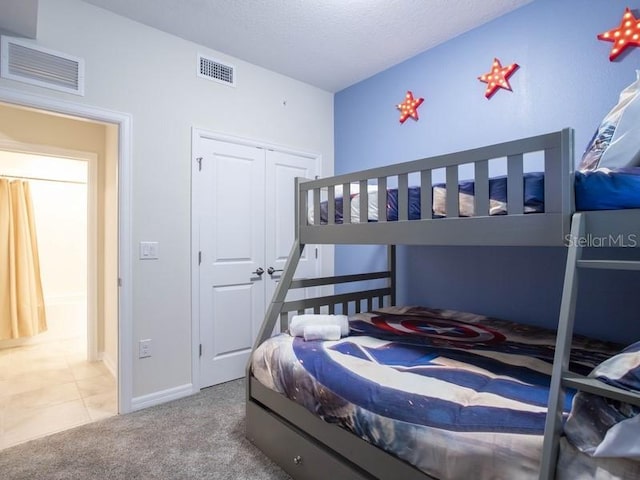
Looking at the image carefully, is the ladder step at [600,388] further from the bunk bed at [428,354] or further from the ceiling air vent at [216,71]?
the ceiling air vent at [216,71]

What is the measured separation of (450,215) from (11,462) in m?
2.38

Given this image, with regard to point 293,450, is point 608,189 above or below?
above

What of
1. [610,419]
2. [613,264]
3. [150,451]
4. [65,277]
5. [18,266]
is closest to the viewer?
[610,419]

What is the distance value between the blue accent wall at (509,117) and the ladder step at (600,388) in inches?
48.9

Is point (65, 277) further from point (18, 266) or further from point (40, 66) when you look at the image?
point (40, 66)

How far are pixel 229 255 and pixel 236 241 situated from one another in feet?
0.41

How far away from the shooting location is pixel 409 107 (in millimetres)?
2773

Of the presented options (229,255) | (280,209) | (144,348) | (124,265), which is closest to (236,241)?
(229,255)

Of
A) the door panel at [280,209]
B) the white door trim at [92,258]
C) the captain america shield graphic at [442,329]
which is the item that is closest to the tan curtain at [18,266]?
the white door trim at [92,258]

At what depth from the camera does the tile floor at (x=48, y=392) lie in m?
2.05

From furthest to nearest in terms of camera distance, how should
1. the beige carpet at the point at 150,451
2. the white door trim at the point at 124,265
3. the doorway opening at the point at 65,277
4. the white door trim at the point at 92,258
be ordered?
the white door trim at the point at 92,258 < the doorway opening at the point at 65,277 < the white door trim at the point at 124,265 < the beige carpet at the point at 150,451

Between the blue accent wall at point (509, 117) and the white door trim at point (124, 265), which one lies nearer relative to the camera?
the blue accent wall at point (509, 117)

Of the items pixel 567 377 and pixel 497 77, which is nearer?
pixel 567 377

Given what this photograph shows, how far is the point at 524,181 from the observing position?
48.4 inches
